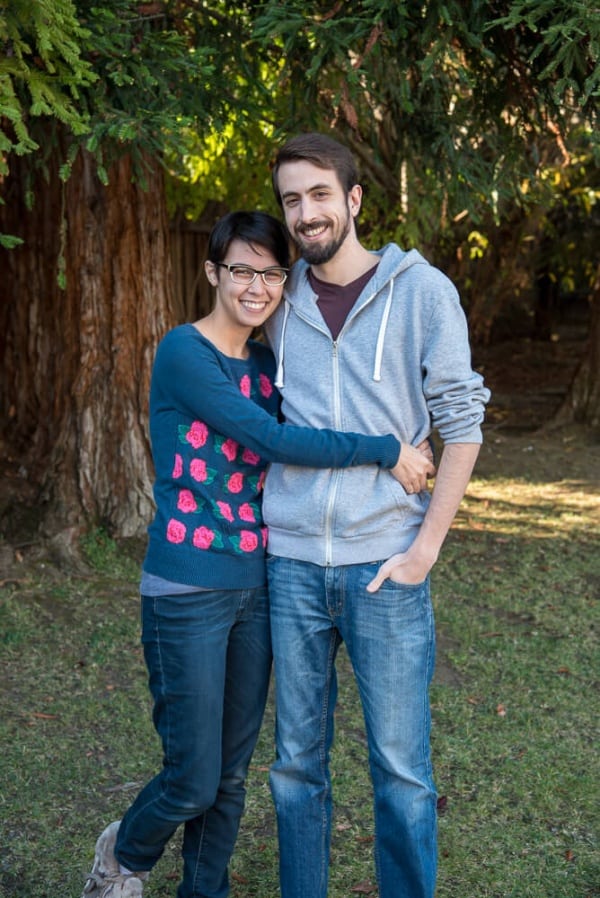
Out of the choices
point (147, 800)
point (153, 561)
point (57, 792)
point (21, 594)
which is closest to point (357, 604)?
point (153, 561)

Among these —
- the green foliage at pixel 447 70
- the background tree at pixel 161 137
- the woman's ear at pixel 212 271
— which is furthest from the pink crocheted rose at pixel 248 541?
the green foliage at pixel 447 70

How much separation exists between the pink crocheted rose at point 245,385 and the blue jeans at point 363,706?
48cm

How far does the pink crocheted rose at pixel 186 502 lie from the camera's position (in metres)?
2.88

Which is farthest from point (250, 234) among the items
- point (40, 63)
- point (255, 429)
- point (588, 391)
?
point (588, 391)

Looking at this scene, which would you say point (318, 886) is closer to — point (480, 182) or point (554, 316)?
point (480, 182)

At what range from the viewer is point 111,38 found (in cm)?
443

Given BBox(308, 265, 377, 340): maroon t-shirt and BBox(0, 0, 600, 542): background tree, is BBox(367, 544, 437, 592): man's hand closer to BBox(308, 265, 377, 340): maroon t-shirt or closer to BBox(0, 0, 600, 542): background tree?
BBox(308, 265, 377, 340): maroon t-shirt

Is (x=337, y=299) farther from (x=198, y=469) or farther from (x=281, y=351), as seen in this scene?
(x=198, y=469)

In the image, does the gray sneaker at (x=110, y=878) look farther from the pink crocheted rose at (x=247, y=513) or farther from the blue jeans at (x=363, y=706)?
the pink crocheted rose at (x=247, y=513)

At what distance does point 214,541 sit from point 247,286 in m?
0.71

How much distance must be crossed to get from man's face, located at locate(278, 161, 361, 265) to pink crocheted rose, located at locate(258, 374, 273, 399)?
0.37 m

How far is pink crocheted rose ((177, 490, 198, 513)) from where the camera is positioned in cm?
288

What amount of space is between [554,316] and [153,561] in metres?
17.8

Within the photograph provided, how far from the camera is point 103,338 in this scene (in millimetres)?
6719
